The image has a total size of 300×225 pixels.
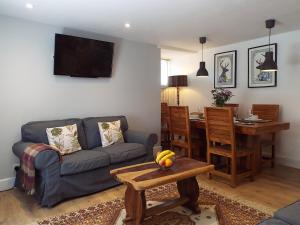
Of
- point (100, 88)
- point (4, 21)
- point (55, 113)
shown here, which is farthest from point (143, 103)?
point (4, 21)

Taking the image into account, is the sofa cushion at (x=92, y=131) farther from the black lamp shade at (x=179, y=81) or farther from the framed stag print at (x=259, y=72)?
the framed stag print at (x=259, y=72)

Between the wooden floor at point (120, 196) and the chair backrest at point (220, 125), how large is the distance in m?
0.57

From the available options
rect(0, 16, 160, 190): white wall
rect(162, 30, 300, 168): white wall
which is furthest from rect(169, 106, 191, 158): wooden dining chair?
rect(162, 30, 300, 168): white wall

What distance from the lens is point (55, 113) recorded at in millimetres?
3551

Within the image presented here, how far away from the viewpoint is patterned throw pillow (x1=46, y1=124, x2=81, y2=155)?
307 cm

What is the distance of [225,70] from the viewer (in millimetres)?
5000

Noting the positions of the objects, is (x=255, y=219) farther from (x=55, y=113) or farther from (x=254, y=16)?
(x=55, y=113)

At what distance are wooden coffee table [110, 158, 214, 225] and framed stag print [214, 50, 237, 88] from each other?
2.89 m

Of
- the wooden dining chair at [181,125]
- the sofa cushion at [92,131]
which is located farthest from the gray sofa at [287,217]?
the sofa cushion at [92,131]

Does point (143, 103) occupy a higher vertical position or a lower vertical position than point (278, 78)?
lower

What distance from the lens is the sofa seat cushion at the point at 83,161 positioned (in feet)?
9.02

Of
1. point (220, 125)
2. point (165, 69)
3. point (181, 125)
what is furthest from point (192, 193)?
point (165, 69)

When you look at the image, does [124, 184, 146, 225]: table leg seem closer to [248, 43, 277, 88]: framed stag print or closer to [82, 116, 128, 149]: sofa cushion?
[82, 116, 128, 149]: sofa cushion

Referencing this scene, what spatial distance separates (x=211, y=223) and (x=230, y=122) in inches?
51.5
